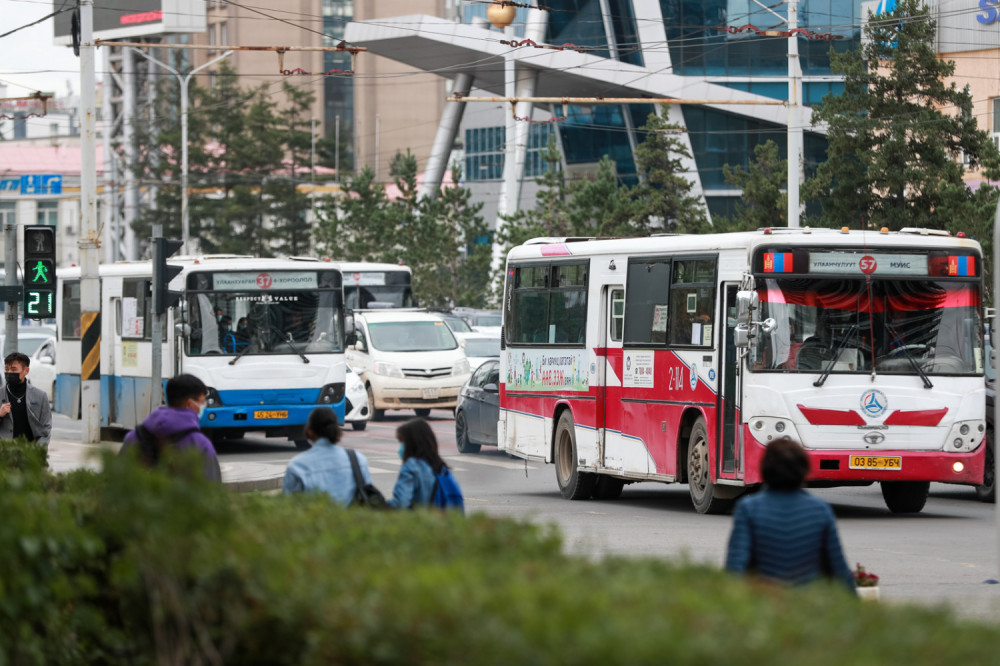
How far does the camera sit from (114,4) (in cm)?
7862

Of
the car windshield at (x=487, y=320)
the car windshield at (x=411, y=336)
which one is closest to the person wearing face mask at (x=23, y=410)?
the car windshield at (x=411, y=336)

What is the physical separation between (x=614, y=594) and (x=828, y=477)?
11.6 meters

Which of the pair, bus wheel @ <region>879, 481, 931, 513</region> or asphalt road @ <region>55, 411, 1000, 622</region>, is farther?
bus wheel @ <region>879, 481, 931, 513</region>

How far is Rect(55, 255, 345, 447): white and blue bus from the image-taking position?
25.0 metres

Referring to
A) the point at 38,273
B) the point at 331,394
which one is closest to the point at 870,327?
the point at 38,273

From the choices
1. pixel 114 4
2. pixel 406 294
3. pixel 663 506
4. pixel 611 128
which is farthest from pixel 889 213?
pixel 114 4

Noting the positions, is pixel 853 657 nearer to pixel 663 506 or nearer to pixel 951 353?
pixel 951 353

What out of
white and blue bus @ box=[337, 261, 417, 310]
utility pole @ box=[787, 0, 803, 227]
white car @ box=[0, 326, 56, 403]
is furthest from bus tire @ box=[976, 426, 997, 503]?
white and blue bus @ box=[337, 261, 417, 310]

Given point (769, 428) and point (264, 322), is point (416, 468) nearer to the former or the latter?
point (769, 428)

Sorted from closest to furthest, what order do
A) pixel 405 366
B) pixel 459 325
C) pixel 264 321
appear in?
1. pixel 264 321
2. pixel 405 366
3. pixel 459 325

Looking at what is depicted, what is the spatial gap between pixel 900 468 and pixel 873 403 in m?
0.67

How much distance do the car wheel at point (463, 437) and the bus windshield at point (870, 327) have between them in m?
10.6

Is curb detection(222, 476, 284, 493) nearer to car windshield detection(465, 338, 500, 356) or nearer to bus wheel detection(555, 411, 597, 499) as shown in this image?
bus wheel detection(555, 411, 597, 499)

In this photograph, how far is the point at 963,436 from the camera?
16234 mm
